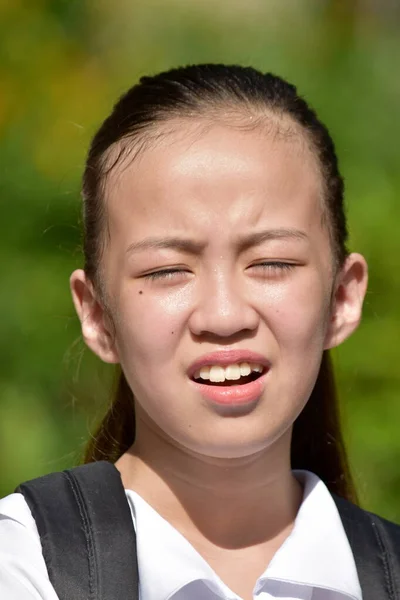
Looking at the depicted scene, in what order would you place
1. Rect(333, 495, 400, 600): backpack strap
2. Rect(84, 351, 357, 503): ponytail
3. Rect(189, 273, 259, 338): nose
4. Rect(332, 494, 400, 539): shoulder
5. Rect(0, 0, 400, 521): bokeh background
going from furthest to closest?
Rect(0, 0, 400, 521): bokeh background < Rect(84, 351, 357, 503): ponytail < Rect(332, 494, 400, 539): shoulder < Rect(333, 495, 400, 600): backpack strap < Rect(189, 273, 259, 338): nose

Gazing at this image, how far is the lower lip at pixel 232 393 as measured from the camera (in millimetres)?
1783

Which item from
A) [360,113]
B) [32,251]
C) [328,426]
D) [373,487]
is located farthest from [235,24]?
[328,426]

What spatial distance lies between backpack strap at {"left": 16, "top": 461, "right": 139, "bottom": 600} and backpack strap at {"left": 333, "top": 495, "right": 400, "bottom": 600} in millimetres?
425

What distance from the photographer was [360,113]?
3.98 meters

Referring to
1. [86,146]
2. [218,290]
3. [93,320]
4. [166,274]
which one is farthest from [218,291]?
[86,146]

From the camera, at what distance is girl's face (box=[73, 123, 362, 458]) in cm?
179

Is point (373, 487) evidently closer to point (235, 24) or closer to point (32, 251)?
point (32, 251)

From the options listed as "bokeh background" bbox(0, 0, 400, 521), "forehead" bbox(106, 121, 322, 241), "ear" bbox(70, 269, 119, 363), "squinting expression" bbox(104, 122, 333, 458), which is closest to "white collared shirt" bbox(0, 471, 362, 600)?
"squinting expression" bbox(104, 122, 333, 458)

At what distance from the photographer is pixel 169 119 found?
1.93 metres

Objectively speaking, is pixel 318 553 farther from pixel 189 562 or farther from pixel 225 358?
pixel 225 358

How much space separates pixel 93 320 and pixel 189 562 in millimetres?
498

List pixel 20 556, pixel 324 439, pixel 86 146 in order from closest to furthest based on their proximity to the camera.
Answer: pixel 20 556 < pixel 324 439 < pixel 86 146

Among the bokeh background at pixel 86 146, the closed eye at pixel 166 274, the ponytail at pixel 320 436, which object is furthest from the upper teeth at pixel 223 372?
the bokeh background at pixel 86 146

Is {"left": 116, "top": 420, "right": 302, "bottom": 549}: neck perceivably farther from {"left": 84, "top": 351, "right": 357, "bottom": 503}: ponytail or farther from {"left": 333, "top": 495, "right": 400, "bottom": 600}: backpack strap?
{"left": 84, "top": 351, "right": 357, "bottom": 503}: ponytail
